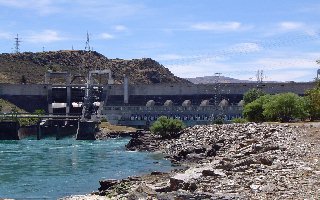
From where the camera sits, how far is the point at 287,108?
61562 mm

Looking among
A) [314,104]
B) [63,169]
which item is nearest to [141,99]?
[314,104]

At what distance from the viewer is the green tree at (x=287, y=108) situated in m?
61.1

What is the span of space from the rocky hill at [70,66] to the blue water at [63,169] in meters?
97.3

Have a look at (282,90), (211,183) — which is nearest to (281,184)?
(211,183)

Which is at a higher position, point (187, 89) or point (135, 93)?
point (187, 89)

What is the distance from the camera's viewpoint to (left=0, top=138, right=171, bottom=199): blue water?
111 ft

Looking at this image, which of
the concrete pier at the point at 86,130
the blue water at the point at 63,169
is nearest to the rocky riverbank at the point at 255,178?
the blue water at the point at 63,169

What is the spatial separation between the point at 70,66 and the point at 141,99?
6810 centimetres

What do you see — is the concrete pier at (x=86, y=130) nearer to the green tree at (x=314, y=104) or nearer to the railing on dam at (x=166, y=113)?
the railing on dam at (x=166, y=113)

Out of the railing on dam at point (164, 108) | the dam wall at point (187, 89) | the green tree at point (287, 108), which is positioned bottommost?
the railing on dam at point (164, 108)

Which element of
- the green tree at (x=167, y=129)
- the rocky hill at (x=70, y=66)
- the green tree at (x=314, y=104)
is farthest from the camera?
the rocky hill at (x=70, y=66)

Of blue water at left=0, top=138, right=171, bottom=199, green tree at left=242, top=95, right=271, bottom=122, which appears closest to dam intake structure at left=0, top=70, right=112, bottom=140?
blue water at left=0, top=138, right=171, bottom=199

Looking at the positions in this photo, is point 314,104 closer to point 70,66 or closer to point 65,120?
point 65,120

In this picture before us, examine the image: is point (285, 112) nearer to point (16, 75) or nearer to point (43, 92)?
point (43, 92)
